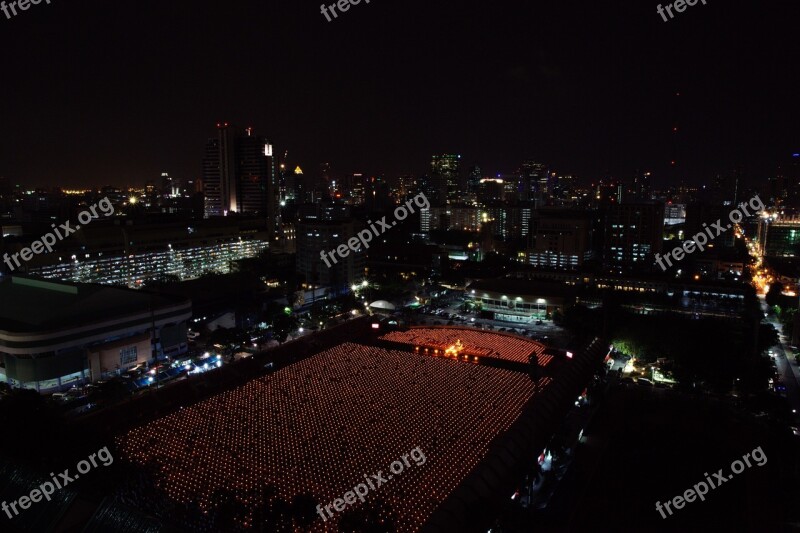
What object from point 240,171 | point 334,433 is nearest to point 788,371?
point 334,433

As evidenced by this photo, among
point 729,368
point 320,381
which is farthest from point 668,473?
point 320,381

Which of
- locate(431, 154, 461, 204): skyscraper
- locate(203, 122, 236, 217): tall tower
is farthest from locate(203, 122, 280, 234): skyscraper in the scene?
locate(431, 154, 461, 204): skyscraper

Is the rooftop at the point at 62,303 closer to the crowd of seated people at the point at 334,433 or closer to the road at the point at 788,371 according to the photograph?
the crowd of seated people at the point at 334,433

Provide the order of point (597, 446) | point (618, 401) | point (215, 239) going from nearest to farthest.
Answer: point (597, 446) → point (618, 401) → point (215, 239)

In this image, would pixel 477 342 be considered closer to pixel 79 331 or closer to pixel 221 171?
pixel 79 331

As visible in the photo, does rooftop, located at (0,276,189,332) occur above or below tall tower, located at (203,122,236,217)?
below

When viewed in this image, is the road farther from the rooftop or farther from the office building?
the rooftop

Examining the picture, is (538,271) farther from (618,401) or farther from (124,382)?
(124,382)

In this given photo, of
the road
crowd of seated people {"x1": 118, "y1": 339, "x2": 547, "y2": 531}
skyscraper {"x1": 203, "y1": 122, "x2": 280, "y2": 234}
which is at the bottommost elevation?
the road

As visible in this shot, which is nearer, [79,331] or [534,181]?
[79,331]
